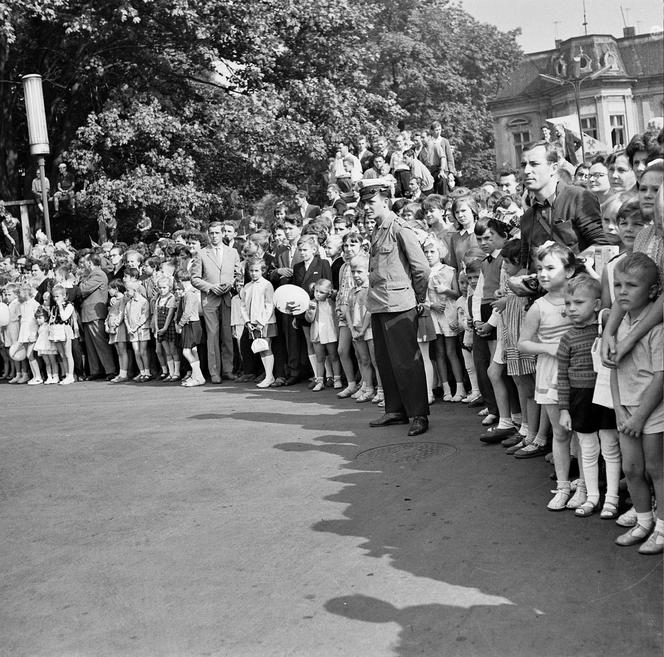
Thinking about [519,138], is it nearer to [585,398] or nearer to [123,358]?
[123,358]

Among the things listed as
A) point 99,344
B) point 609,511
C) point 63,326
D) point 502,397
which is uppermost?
point 63,326

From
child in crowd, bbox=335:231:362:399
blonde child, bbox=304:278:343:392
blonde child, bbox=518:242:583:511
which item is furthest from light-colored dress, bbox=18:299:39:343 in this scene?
blonde child, bbox=518:242:583:511

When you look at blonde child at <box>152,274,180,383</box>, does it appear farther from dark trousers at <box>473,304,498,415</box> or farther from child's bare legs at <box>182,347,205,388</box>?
dark trousers at <box>473,304,498,415</box>

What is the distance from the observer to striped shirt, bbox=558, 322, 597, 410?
249 inches

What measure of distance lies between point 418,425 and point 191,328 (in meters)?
6.11

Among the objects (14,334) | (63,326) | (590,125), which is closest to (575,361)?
(63,326)

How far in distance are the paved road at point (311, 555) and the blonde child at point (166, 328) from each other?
5173 mm

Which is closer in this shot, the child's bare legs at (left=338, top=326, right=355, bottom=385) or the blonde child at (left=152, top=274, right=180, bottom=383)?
the child's bare legs at (left=338, top=326, right=355, bottom=385)

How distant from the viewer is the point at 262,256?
1416cm

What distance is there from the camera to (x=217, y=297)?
14.6m

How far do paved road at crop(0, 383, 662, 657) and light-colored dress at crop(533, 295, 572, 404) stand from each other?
67 centimetres

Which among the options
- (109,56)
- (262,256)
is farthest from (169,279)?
(109,56)

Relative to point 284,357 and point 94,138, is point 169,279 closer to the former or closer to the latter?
point 284,357

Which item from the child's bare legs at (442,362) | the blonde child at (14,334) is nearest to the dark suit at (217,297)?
the blonde child at (14,334)
